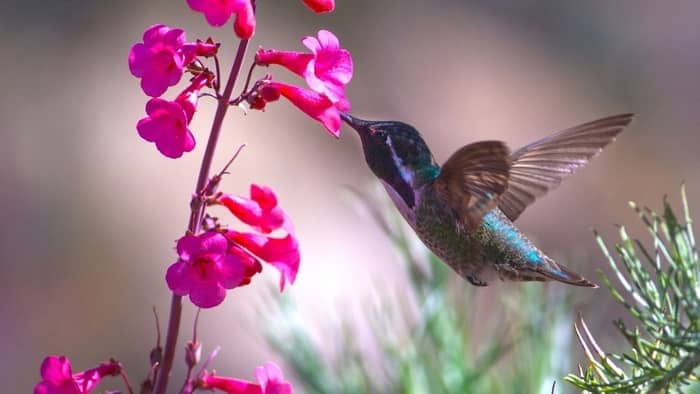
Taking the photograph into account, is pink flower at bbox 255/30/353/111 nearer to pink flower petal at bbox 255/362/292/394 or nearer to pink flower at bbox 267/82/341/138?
pink flower at bbox 267/82/341/138

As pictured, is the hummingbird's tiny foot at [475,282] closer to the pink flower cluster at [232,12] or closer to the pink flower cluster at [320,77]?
the pink flower cluster at [320,77]

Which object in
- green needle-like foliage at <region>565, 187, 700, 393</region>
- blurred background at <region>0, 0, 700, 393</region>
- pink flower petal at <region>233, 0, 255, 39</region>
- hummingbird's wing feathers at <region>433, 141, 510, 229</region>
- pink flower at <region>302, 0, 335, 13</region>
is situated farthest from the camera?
blurred background at <region>0, 0, 700, 393</region>

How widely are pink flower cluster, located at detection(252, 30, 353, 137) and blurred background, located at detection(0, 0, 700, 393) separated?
2.12 meters

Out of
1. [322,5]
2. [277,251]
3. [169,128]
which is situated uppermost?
[322,5]

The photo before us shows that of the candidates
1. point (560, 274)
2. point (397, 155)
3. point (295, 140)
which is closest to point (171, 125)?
point (397, 155)

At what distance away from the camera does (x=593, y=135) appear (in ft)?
3.95

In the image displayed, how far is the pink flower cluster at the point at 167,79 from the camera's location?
88 centimetres

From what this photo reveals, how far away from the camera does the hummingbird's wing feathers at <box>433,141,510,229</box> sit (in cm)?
116

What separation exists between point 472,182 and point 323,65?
32cm

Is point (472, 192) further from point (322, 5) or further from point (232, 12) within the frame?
point (232, 12)

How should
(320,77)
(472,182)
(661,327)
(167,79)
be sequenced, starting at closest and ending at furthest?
(661,327) → (167,79) → (320,77) → (472,182)

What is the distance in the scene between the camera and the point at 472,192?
4.04 feet

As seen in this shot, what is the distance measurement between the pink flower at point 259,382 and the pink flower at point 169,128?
218 millimetres

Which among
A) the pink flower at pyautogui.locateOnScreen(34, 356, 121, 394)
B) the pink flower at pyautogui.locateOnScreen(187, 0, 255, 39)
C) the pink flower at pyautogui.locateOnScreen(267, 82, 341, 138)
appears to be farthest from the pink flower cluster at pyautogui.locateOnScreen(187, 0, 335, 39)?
the pink flower at pyautogui.locateOnScreen(34, 356, 121, 394)
